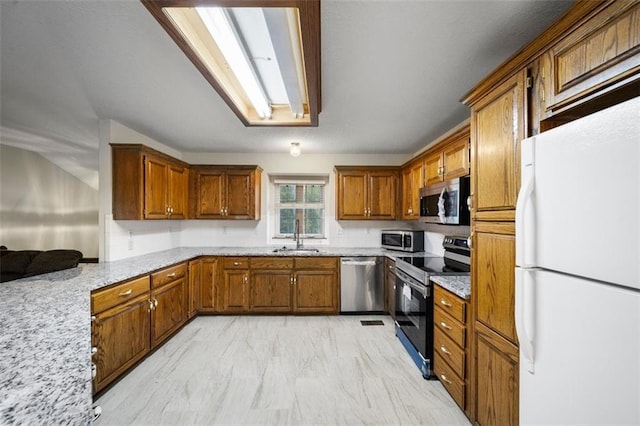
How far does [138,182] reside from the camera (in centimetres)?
293

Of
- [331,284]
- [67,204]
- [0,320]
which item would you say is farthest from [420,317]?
[67,204]

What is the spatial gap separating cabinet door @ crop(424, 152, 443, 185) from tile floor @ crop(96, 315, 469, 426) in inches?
72.6

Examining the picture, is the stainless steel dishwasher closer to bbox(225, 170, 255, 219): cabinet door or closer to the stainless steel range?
the stainless steel range

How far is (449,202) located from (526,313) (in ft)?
5.26

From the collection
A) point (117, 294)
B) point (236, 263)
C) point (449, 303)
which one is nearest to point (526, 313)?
point (449, 303)

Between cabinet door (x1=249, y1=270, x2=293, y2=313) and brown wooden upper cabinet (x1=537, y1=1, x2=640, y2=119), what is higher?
brown wooden upper cabinet (x1=537, y1=1, x2=640, y2=119)

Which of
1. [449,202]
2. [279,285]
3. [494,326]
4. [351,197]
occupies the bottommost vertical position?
[279,285]

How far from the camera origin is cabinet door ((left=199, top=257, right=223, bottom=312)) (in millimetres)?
3688

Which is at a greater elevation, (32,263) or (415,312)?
(32,263)

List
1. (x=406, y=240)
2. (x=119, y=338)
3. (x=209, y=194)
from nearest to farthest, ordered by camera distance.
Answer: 1. (x=119, y=338)
2. (x=406, y=240)
3. (x=209, y=194)

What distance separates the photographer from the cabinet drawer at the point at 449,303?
6.09ft

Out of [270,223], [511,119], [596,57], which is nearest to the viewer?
[596,57]

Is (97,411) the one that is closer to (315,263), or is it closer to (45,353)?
(45,353)

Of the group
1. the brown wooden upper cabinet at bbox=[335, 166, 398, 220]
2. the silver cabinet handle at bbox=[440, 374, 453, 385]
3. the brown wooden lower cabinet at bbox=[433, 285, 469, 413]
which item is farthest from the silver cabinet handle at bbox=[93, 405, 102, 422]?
the brown wooden upper cabinet at bbox=[335, 166, 398, 220]
